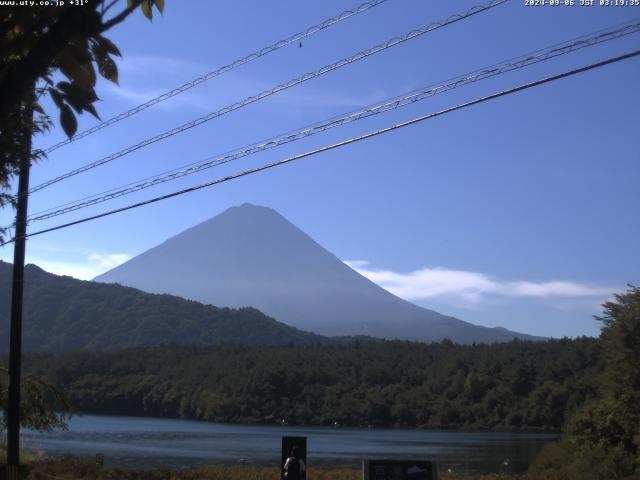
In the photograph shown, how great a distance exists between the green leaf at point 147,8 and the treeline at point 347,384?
270 feet

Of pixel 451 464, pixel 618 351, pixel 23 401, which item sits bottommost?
pixel 451 464

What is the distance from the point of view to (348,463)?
143 feet

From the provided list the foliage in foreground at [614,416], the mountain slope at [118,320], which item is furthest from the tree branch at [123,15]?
the mountain slope at [118,320]

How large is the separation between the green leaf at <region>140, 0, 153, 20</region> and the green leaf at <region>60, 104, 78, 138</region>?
0.45 metres

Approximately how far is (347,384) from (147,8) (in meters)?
102

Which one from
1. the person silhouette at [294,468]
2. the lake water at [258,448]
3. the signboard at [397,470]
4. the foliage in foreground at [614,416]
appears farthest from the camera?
the lake water at [258,448]

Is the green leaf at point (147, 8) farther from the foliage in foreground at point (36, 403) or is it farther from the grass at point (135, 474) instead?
the foliage in foreground at point (36, 403)

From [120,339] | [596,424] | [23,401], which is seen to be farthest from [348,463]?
[120,339]

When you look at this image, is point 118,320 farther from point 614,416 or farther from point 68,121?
point 68,121

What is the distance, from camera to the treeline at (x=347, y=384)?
8788 centimetres

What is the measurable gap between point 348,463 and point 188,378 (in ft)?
227

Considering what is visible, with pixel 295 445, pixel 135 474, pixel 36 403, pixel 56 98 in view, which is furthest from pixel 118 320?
pixel 56 98

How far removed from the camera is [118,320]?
170m

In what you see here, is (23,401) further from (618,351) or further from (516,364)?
(516,364)
